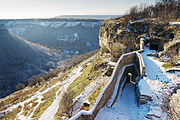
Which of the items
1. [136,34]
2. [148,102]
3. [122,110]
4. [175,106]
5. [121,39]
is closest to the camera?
[175,106]

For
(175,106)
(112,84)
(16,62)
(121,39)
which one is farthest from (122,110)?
(16,62)

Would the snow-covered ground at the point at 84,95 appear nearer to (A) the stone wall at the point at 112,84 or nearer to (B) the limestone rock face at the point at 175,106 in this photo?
(A) the stone wall at the point at 112,84

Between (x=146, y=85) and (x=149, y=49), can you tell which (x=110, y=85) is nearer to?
(x=146, y=85)

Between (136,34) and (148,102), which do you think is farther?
(136,34)

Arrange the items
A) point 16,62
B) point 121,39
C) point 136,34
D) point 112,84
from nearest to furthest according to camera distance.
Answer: point 112,84, point 136,34, point 121,39, point 16,62

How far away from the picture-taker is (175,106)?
331 inches

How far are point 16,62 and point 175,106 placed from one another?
4465 inches

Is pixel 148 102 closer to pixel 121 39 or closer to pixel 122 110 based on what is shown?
pixel 122 110

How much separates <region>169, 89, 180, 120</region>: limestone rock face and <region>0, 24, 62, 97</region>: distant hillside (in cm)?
7591

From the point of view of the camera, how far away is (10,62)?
96.1 m

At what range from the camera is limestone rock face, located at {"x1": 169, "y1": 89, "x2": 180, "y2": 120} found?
735cm

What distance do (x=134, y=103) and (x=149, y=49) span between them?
1297 centimetres

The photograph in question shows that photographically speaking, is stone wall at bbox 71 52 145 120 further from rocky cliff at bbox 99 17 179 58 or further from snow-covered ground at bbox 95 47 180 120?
rocky cliff at bbox 99 17 179 58

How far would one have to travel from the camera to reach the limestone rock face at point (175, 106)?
289 inches
